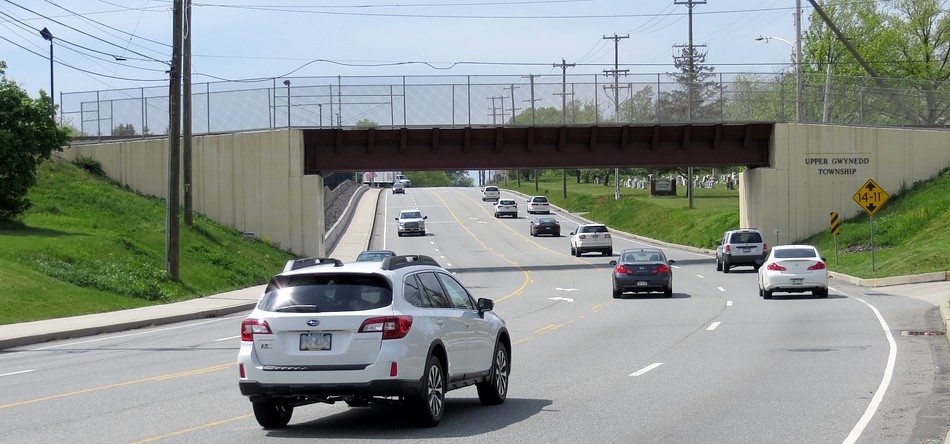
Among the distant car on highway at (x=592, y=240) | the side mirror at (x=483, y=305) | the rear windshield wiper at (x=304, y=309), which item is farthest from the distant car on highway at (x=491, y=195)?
the rear windshield wiper at (x=304, y=309)

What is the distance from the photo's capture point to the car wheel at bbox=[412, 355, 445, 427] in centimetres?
1155

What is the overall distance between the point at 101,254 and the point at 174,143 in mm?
4429

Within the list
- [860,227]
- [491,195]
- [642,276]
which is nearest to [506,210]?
[491,195]

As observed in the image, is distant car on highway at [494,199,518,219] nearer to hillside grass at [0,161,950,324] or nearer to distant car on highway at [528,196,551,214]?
distant car on highway at [528,196,551,214]

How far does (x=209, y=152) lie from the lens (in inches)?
2382

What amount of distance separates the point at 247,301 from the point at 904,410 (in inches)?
1090

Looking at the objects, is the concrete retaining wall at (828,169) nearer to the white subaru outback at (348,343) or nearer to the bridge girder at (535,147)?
the bridge girder at (535,147)

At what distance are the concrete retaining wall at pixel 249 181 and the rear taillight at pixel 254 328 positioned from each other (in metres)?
47.9

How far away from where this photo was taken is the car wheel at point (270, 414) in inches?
467

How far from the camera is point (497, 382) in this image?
13.6 metres

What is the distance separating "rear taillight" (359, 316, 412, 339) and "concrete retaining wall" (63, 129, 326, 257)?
48.4 m

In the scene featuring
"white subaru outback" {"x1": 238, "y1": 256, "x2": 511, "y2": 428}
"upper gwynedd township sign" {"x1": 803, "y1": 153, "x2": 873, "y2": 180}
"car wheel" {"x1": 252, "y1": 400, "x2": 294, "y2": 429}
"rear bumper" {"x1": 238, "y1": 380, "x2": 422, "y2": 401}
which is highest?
"upper gwynedd township sign" {"x1": 803, "y1": 153, "x2": 873, "y2": 180}

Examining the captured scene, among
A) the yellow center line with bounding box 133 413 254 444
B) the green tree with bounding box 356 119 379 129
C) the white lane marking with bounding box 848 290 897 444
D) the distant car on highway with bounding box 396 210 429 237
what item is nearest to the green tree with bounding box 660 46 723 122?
the green tree with bounding box 356 119 379 129

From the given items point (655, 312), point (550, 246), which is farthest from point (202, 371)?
point (550, 246)
